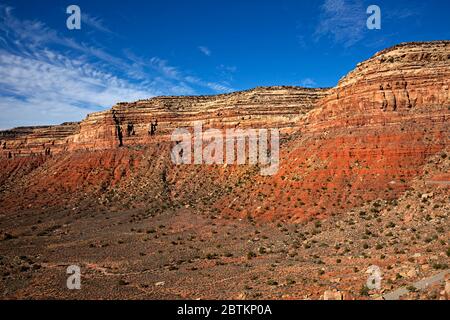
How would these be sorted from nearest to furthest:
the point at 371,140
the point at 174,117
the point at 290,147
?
1. the point at 371,140
2. the point at 290,147
3. the point at 174,117

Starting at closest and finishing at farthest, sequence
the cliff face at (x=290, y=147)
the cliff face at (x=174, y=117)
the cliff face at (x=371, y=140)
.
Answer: the cliff face at (x=371, y=140) < the cliff face at (x=290, y=147) < the cliff face at (x=174, y=117)

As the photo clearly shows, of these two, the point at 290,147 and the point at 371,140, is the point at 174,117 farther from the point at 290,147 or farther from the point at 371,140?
the point at 371,140

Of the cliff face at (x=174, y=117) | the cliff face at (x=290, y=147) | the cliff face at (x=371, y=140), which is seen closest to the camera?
the cliff face at (x=371, y=140)

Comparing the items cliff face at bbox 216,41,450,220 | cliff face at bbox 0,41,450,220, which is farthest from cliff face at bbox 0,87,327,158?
cliff face at bbox 216,41,450,220

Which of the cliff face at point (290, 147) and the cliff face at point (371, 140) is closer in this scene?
the cliff face at point (371, 140)

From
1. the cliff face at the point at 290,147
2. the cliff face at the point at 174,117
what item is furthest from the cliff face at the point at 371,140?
the cliff face at the point at 174,117

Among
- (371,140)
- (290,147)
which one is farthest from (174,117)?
(371,140)

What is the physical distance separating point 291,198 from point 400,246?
14.3m

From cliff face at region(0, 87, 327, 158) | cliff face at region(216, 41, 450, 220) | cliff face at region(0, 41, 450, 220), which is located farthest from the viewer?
cliff face at region(0, 87, 327, 158)

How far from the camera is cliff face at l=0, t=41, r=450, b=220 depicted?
3045cm

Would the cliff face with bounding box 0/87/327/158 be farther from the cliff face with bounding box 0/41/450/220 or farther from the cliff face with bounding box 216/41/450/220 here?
the cliff face with bounding box 216/41/450/220

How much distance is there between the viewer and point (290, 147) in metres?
43.2

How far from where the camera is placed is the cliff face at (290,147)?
1199 inches

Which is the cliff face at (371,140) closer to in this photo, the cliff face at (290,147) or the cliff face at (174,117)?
the cliff face at (290,147)
